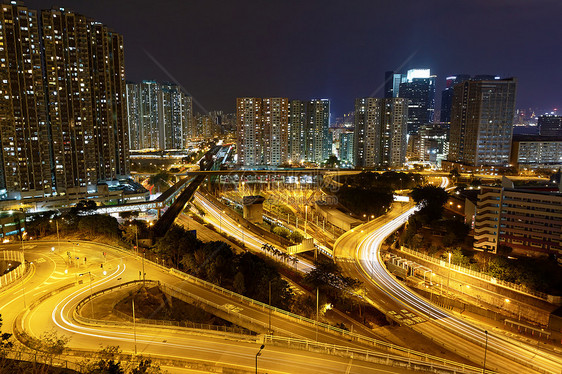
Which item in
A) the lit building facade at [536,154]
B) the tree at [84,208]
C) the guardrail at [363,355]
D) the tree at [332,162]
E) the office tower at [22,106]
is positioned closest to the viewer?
the guardrail at [363,355]

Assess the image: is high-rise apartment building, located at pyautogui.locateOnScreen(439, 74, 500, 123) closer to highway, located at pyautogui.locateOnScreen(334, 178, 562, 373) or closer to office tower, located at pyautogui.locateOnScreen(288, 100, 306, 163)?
office tower, located at pyautogui.locateOnScreen(288, 100, 306, 163)

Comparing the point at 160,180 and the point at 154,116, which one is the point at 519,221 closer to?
the point at 160,180

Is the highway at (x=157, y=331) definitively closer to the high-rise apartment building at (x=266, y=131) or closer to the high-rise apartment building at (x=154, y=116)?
the high-rise apartment building at (x=266, y=131)

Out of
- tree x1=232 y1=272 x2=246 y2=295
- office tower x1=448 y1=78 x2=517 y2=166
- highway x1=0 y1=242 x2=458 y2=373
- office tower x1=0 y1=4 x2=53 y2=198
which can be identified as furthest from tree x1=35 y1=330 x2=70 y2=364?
office tower x1=448 y1=78 x2=517 y2=166

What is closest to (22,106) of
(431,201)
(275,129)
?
(431,201)

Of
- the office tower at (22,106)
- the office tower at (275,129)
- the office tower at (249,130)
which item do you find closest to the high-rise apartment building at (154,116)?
the office tower at (249,130)

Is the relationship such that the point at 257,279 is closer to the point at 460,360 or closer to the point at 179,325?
the point at 179,325
